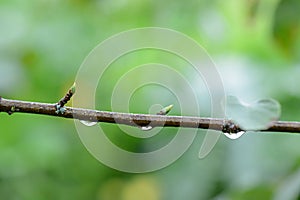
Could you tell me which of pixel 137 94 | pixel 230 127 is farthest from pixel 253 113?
pixel 137 94

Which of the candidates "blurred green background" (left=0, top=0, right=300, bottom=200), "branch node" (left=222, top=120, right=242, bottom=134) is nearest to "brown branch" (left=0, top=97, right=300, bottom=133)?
"branch node" (left=222, top=120, right=242, bottom=134)

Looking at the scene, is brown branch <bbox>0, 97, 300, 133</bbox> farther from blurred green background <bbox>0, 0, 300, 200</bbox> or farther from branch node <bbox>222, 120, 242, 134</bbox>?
blurred green background <bbox>0, 0, 300, 200</bbox>

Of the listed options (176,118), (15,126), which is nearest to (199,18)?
(15,126)

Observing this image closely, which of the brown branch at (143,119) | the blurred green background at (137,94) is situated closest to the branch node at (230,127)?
the brown branch at (143,119)

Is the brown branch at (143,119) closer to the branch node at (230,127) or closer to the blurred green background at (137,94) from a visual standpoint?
the branch node at (230,127)

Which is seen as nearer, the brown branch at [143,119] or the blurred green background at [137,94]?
→ the brown branch at [143,119]

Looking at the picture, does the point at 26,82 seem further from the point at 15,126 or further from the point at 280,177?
the point at 280,177
